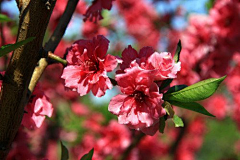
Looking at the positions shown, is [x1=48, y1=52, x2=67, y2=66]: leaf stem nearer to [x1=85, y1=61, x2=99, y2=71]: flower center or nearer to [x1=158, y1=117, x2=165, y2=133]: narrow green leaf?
[x1=85, y1=61, x2=99, y2=71]: flower center

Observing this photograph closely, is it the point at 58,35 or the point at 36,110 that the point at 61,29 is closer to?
the point at 58,35

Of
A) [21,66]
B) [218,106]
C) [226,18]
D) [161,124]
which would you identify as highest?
[21,66]

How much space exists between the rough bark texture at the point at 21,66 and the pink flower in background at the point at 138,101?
0.74 ft

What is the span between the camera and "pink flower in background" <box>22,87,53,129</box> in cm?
98

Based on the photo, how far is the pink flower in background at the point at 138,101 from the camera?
86 cm

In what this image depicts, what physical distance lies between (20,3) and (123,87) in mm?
345

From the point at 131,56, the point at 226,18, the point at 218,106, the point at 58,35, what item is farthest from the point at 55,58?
the point at 218,106

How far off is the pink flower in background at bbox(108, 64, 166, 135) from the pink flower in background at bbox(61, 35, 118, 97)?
67 millimetres

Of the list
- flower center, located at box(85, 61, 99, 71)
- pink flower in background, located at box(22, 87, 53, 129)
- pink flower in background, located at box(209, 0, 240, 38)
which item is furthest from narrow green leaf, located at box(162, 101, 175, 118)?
pink flower in background, located at box(209, 0, 240, 38)

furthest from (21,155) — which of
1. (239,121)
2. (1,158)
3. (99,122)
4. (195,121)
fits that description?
(195,121)

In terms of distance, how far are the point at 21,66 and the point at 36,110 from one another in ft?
0.64

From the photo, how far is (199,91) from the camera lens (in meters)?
0.85

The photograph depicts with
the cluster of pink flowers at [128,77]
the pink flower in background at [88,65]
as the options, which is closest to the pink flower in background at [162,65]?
the cluster of pink flowers at [128,77]

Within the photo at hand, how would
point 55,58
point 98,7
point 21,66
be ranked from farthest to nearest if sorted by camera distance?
point 98,7 < point 55,58 < point 21,66
